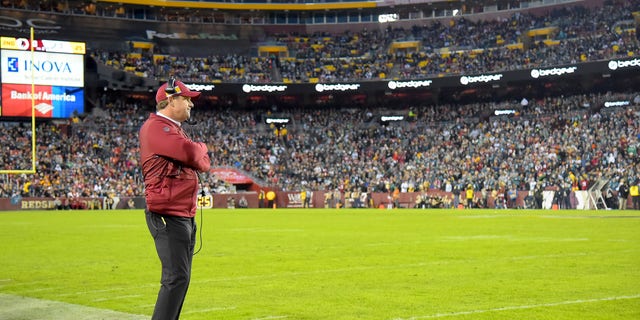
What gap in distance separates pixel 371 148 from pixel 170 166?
62475mm

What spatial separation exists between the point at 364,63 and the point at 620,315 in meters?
68.3

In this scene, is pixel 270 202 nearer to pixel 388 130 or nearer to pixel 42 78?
pixel 388 130

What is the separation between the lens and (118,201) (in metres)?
56.7

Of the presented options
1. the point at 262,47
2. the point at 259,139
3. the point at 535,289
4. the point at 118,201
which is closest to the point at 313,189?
the point at 259,139

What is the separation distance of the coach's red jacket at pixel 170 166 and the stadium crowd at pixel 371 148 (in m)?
44.9

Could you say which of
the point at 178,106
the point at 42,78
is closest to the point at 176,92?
the point at 178,106

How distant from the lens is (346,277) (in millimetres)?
13172

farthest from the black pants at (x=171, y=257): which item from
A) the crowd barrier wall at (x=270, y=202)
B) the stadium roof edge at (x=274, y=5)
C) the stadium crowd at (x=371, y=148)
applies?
the stadium roof edge at (x=274, y=5)

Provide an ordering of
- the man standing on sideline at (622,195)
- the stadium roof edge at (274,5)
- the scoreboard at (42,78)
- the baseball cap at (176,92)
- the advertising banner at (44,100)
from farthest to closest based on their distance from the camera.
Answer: the stadium roof edge at (274,5) → the advertising banner at (44,100) → the scoreboard at (42,78) → the man standing on sideline at (622,195) → the baseball cap at (176,92)

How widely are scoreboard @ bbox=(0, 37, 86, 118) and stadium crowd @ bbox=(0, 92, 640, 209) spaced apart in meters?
6.37

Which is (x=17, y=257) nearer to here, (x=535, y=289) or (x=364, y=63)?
(x=535, y=289)

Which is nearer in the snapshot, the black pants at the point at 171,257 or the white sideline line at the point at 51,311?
the black pants at the point at 171,257

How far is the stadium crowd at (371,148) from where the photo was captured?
5516cm

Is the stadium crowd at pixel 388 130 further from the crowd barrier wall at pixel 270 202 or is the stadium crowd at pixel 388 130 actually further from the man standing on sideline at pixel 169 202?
the man standing on sideline at pixel 169 202
